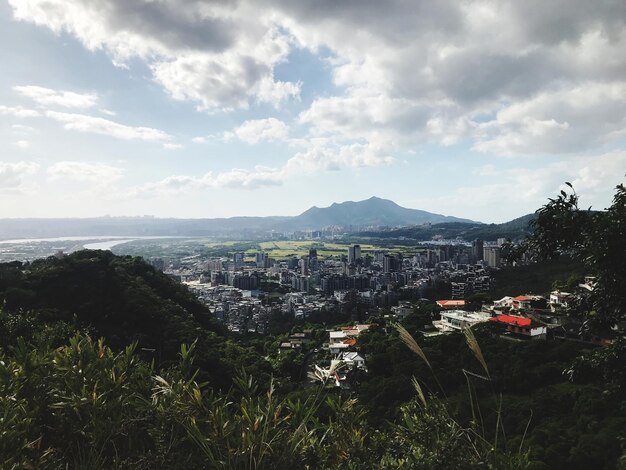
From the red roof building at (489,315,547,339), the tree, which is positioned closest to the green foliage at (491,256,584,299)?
the red roof building at (489,315,547,339)

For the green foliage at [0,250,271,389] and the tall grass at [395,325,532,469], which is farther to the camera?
the green foliage at [0,250,271,389]

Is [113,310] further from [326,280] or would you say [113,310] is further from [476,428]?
[326,280]

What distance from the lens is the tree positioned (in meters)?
2.80

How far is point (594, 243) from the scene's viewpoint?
9.33ft

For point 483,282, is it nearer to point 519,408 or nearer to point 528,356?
point 528,356

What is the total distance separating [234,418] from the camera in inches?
97.3

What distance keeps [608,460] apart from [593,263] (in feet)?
26.4

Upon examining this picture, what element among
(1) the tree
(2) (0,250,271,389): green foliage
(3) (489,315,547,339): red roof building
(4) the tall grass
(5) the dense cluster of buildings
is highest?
(1) the tree

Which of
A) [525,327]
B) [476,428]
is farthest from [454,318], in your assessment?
[476,428]

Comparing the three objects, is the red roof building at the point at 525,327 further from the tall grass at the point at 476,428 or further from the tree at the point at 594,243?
the tall grass at the point at 476,428

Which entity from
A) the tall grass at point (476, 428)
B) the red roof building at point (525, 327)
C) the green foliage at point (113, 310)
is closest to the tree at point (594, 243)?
the tall grass at point (476, 428)

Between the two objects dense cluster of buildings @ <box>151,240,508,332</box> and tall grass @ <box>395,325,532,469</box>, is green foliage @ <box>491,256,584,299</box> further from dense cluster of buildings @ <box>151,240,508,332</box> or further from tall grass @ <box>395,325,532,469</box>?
tall grass @ <box>395,325,532,469</box>

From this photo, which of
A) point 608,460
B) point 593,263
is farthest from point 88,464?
point 608,460

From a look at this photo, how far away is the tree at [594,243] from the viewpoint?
280 cm
